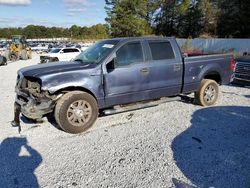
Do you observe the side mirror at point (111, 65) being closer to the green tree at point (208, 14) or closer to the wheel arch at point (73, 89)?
the wheel arch at point (73, 89)

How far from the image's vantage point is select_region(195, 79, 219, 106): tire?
7.48 m

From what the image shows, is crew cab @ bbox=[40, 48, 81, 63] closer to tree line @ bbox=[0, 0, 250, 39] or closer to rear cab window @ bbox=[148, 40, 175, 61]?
rear cab window @ bbox=[148, 40, 175, 61]

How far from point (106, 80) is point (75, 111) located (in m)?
0.92

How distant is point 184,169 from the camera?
4.05 meters

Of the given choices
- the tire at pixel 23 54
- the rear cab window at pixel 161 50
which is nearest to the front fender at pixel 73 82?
the rear cab window at pixel 161 50

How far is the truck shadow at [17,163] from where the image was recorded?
3.75 metres

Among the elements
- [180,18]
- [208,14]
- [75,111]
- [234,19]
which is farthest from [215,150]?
[180,18]

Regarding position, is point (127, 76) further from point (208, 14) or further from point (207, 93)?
point (208, 14)

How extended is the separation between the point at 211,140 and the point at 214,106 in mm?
2663

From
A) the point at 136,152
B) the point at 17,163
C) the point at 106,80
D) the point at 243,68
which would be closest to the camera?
the point at 17,163

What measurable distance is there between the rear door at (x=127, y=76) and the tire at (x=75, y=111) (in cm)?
45

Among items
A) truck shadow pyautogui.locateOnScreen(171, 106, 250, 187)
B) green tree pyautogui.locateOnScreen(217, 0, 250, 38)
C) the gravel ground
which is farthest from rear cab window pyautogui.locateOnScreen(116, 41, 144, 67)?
green tree pyautogui.locateOnScreen(217, 0, 250, 38)

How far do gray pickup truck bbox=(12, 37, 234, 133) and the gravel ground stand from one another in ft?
1.50

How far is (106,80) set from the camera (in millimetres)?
5797
